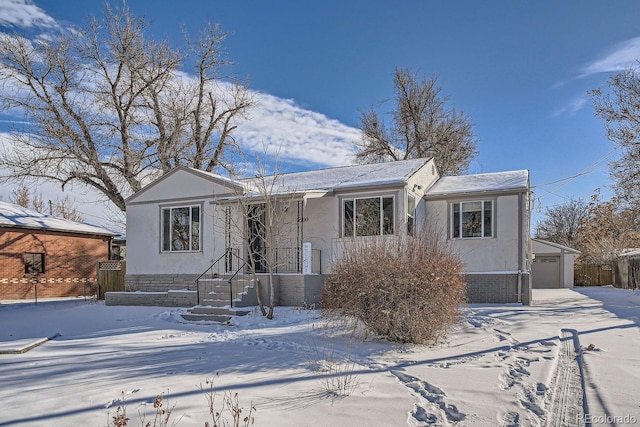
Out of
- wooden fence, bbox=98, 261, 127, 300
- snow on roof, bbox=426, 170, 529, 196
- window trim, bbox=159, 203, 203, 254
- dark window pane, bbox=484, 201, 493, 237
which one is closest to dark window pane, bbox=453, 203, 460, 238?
snow on roof, bbox=426, 170, 529, 196

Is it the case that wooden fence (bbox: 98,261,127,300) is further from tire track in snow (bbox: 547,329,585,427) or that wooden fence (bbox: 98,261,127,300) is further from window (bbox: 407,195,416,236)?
tire track in snow (bbox: 547,329,585,427)

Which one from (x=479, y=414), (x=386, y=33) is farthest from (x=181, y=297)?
(x=479, y=414)

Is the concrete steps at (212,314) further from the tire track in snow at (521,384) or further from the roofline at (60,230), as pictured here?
the roofline at (60,230)

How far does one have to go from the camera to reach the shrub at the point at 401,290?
775 centimetres

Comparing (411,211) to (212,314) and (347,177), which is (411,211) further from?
(212,314)

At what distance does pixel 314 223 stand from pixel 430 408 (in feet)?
36.4

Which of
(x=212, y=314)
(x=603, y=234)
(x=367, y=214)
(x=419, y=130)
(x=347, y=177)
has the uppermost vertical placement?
(x=419, y=130)

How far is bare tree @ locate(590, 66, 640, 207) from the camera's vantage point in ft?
61.5

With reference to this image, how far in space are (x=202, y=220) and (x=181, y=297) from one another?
2723mm

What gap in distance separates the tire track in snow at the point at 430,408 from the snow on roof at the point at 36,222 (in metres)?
20.1

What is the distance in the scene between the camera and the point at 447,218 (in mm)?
16391

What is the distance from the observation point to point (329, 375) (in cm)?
603

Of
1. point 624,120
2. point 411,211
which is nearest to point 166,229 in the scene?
point 411,211

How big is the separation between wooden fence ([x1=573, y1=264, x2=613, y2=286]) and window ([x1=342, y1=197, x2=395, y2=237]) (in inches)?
958
